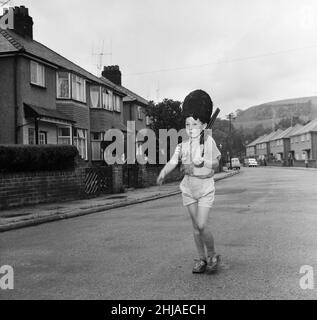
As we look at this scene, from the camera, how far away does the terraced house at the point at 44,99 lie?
70.1 feet

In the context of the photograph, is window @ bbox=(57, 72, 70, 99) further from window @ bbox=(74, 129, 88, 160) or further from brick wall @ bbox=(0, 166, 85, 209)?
brick wall @ bbox=(0, 166, 85, 209)

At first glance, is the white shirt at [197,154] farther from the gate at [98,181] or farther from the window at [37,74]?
the window at [37,74]

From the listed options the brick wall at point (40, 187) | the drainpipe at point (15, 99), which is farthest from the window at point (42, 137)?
the brick wall at point (40, 187)

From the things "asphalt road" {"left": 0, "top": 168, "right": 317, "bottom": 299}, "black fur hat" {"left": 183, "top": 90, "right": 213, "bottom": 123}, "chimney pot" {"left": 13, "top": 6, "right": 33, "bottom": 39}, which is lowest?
"asphalt road" {"left": 0, "top": 168, "right": 317, "bottom": 299}

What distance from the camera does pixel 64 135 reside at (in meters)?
25.1

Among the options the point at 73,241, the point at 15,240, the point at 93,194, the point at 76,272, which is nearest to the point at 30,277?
the point at 76,272

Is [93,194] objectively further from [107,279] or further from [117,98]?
[117,98]

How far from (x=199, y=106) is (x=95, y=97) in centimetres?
2426

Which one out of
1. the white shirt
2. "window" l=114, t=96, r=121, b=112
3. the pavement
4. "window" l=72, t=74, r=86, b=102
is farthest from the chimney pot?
the white shirt

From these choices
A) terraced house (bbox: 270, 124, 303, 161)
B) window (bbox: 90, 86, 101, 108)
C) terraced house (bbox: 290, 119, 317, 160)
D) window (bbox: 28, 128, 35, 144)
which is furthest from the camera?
terraced house (bbox: 270, 124, 303, 161)

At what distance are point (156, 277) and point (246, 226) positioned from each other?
13.5ft

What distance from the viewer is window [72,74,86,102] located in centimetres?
2577

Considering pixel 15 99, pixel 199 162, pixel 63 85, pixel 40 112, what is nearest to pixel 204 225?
pixel 199 162

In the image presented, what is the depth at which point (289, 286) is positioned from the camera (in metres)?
4.51
